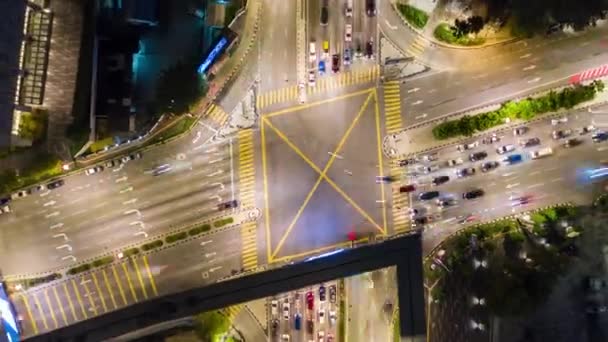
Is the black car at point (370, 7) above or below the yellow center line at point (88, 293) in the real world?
above

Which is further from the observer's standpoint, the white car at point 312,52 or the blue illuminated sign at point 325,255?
the white car at point 312,52

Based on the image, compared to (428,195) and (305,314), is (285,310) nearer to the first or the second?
(305,314)

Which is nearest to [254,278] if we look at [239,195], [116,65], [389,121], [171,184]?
[239,195]

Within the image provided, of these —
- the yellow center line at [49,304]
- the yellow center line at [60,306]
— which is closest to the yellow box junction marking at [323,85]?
the yellow center line at [60,306]

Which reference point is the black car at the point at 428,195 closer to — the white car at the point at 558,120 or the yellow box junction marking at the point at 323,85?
the yellow box junction marking at the point at 323,85

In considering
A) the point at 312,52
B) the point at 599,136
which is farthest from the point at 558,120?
the point at 312,52

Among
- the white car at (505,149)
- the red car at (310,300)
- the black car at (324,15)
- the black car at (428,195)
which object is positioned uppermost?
the black car at (324,15)
